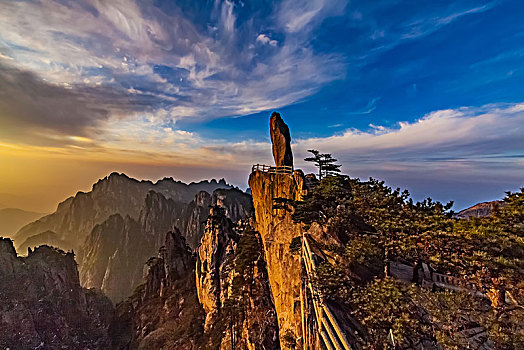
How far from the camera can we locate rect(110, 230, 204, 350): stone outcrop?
156ft

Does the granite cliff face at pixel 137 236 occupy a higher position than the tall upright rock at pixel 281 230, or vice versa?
the tall upright rock at pixel 281 230

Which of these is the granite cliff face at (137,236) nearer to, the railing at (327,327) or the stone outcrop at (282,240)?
the stone outcrop at (282,240)

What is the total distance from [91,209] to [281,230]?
192069mm

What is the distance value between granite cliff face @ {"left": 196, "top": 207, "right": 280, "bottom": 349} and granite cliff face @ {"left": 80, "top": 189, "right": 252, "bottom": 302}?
58.5 m

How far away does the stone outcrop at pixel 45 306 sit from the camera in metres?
49.2

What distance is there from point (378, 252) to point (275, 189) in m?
17.6

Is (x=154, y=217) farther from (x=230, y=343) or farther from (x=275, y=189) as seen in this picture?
(x=275, y=189)

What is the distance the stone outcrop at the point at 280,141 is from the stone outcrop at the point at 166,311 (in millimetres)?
35793

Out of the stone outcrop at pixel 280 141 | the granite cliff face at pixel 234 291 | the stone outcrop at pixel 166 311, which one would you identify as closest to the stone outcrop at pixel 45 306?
the stone outcrop at pixel 166 311

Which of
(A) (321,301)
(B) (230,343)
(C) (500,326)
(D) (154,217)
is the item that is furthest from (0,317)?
(D) (154,217)

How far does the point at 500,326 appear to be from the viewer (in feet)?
34.0

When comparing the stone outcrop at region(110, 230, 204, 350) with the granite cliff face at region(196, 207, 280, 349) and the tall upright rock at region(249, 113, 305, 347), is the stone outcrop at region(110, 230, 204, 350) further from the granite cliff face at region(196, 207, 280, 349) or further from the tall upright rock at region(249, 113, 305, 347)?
the tall upright rock at region(249, 113, 305, 347)

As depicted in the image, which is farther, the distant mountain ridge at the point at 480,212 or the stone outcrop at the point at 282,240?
the stone outcrop at the point at 282,240

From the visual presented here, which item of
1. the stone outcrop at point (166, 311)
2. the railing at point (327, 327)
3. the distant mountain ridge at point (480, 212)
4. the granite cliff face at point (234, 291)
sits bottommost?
the stone outcrop at point (166, 311)
